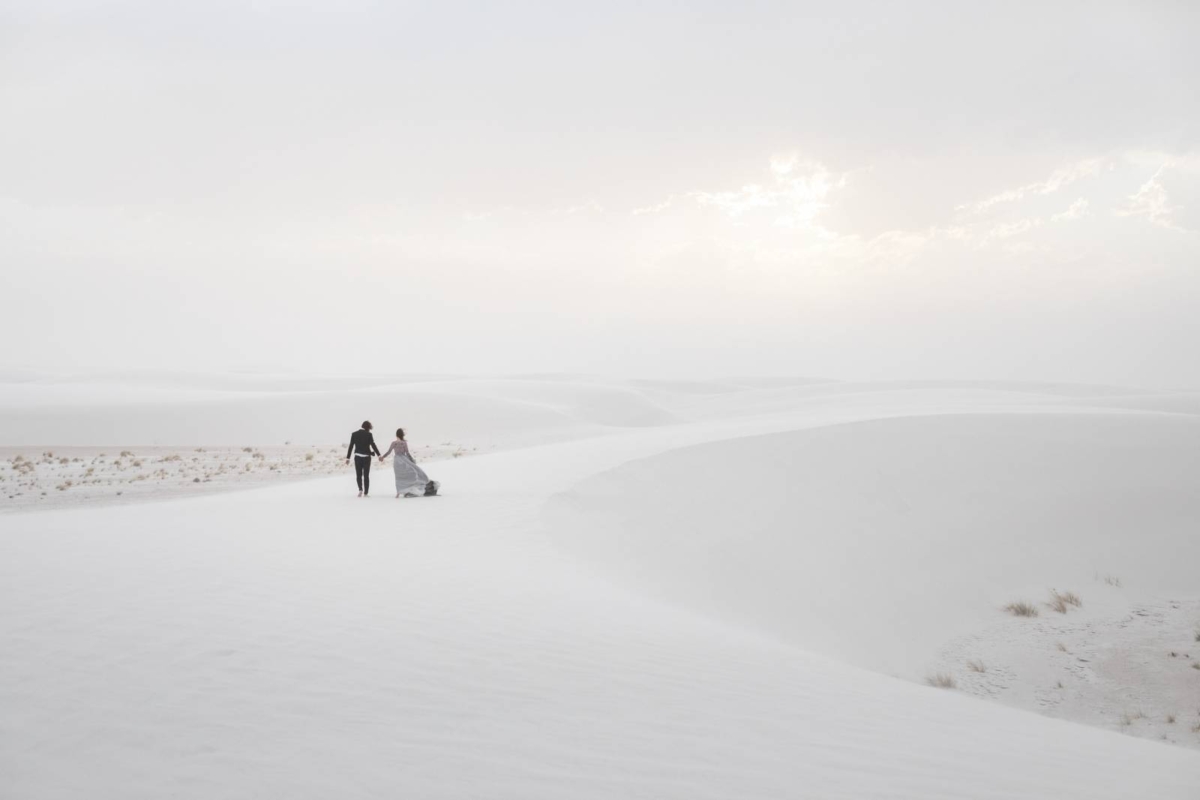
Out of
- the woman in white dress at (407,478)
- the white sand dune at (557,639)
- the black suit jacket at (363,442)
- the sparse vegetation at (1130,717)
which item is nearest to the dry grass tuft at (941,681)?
the white sand dune at (557,639)

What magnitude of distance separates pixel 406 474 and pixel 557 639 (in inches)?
300

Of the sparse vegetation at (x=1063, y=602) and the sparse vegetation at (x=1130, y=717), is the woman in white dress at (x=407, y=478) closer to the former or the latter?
the sparse vegetation at (x=1130, y=717)

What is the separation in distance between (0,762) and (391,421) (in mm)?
36602

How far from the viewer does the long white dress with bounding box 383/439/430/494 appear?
483 inches

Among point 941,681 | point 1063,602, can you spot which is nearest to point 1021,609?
point 1063,602

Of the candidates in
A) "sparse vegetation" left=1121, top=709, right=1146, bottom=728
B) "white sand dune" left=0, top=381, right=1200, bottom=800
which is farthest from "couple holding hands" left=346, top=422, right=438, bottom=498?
"sparse vegetation" left=1121, top=709, right=1146, bottom=728

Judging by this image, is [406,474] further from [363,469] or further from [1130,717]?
[1130,717]

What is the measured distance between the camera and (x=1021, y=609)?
11.3 metres

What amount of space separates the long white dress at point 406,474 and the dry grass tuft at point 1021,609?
31.9ft

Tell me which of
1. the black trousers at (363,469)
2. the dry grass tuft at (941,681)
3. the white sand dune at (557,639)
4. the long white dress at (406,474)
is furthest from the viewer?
the black trousers at (363,469)

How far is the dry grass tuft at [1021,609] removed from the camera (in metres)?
11.2

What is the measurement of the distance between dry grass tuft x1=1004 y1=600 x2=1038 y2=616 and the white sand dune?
53 centimetres

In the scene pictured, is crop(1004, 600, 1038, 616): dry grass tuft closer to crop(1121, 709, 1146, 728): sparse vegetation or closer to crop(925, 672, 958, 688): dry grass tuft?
crop(925, 672, 958, 688): dry grass tuft

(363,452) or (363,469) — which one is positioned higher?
(363,452)
